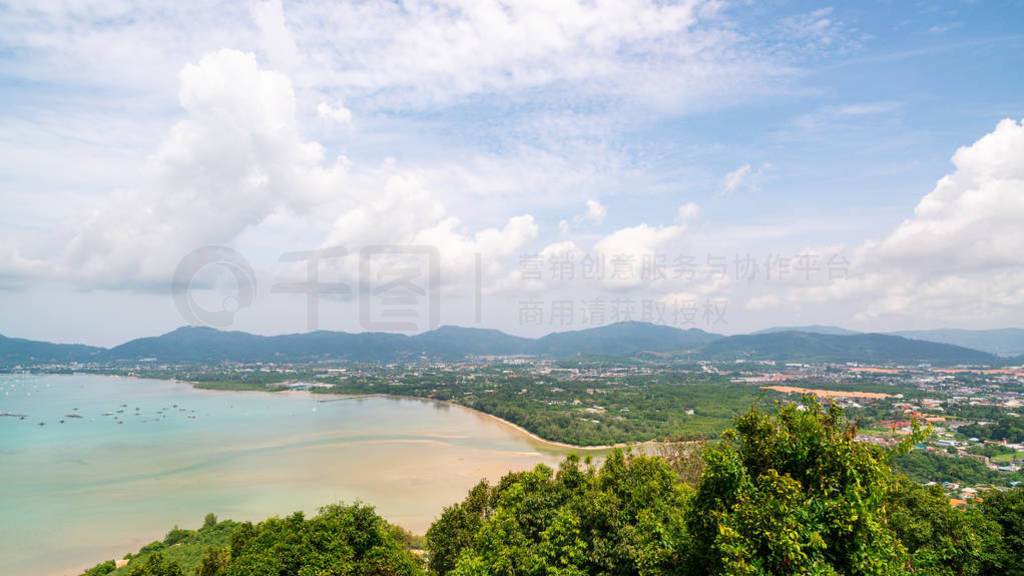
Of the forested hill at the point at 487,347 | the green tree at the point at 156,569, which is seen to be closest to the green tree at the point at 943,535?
the green tree at the point at 156,569

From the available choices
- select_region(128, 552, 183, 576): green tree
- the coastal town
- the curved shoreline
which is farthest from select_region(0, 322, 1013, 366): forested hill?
select_region(128, 552, 183, 576): green tree

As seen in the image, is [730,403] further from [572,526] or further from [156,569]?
[156,569]

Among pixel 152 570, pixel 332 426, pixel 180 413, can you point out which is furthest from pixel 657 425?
pixel 180 413

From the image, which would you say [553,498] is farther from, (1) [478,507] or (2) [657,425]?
(2) [657,425]

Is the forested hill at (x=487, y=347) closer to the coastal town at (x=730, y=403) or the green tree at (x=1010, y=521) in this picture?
the coastal town at (x=730, y=403)

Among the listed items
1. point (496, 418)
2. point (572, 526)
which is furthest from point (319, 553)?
point (496, 418)
